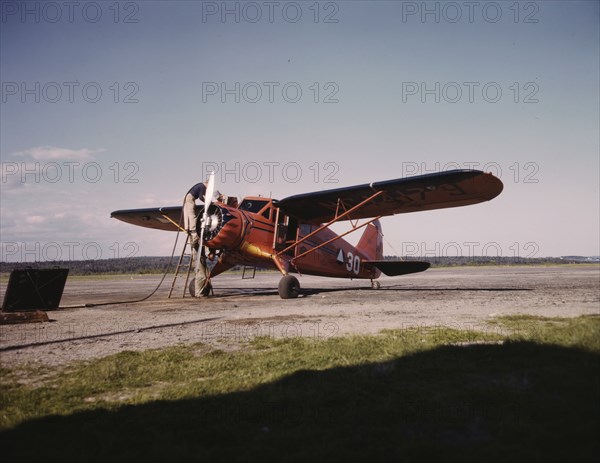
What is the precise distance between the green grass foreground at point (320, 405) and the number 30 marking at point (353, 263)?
1309 centimetres

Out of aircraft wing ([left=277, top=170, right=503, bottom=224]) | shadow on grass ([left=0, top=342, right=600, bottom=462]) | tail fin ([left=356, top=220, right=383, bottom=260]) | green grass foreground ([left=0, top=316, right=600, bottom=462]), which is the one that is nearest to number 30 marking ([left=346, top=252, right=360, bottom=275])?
tail fin ([left=356, top=220, right=383, bottom=260])

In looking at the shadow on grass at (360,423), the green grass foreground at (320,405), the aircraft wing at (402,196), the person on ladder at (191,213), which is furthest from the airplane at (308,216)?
the shadow on grass at (360,423)

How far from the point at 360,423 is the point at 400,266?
1468 cm

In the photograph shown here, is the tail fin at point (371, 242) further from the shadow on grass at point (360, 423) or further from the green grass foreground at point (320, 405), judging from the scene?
the shadow on grass at point (360, 423)

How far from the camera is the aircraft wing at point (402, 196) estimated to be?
11.0 meters

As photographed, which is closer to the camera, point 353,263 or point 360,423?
point 360,423

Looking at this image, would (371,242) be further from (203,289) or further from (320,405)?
(320,405)

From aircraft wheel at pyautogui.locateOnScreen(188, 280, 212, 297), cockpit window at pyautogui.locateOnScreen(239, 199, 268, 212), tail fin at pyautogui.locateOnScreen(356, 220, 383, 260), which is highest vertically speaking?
cockpit window at pyautogui.locateOnScreen(239, 199, 268, 212)

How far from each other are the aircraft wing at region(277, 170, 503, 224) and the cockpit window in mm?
646

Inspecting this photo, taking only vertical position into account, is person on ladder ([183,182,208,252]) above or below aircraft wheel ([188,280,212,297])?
above

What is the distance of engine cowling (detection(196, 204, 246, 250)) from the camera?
474 inches

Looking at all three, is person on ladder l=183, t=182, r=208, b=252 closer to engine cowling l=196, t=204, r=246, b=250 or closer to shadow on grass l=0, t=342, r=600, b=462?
engine cowling l=196, t=204, r=246, b=250

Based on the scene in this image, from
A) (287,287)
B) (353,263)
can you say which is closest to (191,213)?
(287,287)

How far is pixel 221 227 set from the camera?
12.0 meters
